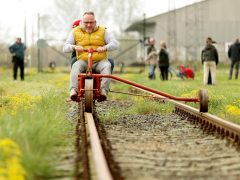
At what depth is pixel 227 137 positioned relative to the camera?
7.05 metres

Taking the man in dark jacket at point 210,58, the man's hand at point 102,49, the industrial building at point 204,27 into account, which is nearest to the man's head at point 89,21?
the man's hand at point 102,49

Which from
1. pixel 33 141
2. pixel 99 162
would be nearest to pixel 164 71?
pixel 33 141

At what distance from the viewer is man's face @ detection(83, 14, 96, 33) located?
1019cm

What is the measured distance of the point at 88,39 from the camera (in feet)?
34.2

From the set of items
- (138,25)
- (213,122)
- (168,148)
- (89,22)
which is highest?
(138,25)

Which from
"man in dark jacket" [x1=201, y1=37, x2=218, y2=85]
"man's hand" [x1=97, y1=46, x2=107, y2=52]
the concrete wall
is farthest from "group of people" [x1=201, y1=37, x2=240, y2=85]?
the concrete wall

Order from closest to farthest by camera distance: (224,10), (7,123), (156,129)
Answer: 1. (7,123)
2. (156,129)
3. (224,10)

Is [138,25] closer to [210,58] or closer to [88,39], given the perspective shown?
[210,58]

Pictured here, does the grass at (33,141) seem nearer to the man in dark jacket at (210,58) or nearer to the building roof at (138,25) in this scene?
the man in dark jacket at (210,58)

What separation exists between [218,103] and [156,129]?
345 centimetres

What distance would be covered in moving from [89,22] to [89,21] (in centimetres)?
3

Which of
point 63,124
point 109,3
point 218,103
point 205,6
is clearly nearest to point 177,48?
point 205,6

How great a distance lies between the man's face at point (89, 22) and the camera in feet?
33.4

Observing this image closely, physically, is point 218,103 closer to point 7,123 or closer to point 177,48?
point 7,123
